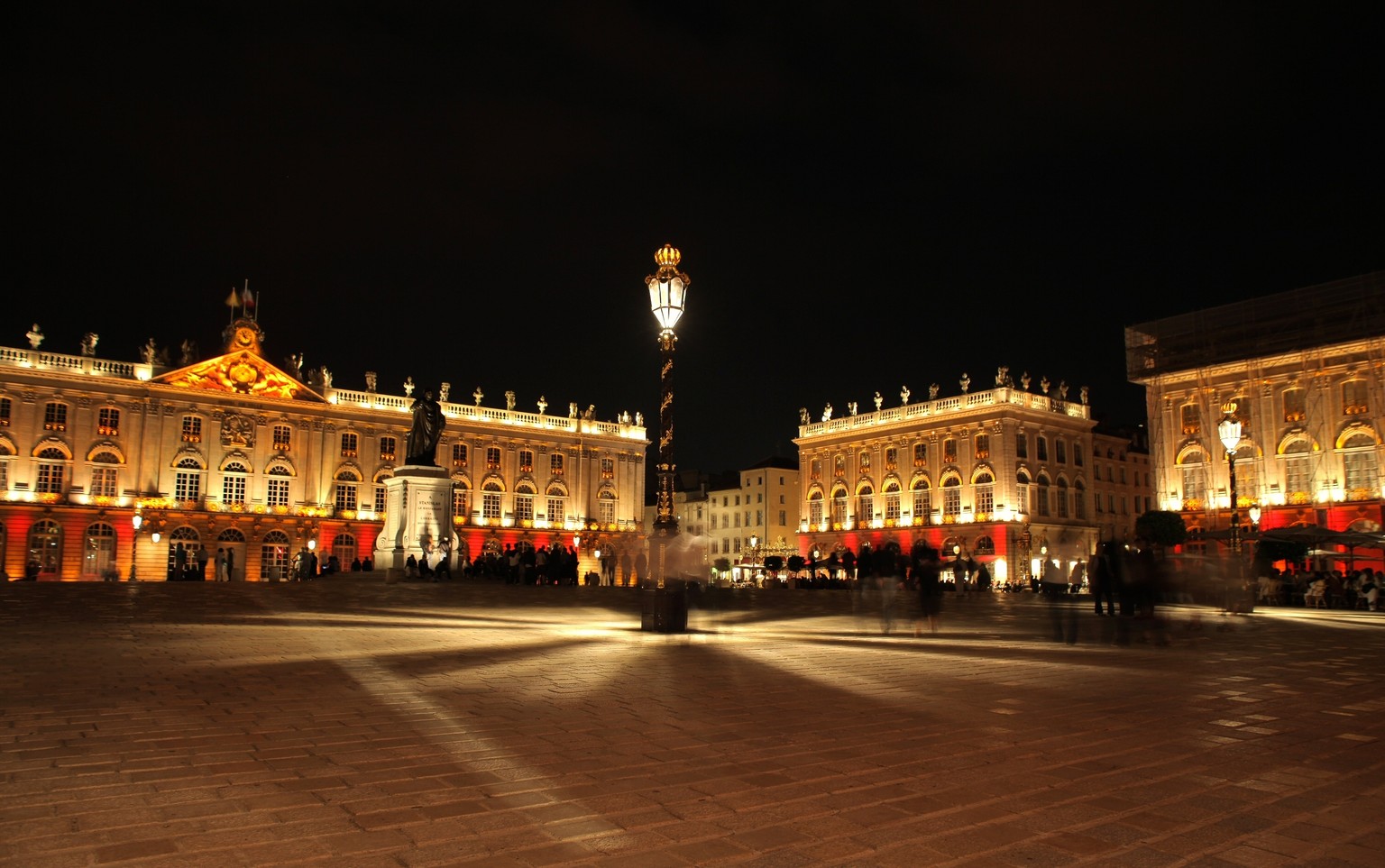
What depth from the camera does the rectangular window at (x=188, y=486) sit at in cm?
6106

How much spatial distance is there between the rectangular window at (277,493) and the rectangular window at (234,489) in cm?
141

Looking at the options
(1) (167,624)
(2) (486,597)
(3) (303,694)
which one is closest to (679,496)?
(2) (486,597)

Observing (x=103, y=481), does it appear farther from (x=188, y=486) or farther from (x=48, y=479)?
(x=188, y=486)

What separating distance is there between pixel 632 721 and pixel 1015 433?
63788mm

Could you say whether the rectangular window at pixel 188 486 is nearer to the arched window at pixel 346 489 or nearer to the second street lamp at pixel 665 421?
the arched window at pixel 346 489

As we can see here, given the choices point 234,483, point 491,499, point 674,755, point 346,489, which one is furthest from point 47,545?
point 674,755

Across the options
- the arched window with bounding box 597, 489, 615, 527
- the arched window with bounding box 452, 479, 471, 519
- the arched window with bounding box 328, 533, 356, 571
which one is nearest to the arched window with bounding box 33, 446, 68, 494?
the arched window with bounding box 328, 533, 356, 571

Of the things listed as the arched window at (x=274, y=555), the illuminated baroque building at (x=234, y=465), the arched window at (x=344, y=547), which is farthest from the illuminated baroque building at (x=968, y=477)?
the arched window at (x=274, y=555)

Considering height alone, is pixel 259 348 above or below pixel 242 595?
above

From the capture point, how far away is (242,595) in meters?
24.2

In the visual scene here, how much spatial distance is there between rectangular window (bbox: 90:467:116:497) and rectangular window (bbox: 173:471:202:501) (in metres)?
3.22

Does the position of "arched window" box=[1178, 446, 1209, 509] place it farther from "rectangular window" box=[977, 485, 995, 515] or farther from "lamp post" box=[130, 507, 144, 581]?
"lamp post" box=[130, 507, 144, 581]

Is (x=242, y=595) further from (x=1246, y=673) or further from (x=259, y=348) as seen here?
(x=259, y=348)

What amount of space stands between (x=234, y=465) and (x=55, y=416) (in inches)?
384
